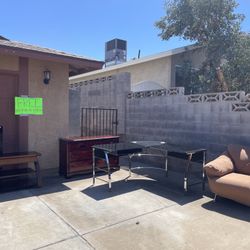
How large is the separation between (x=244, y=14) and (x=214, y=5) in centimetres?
128

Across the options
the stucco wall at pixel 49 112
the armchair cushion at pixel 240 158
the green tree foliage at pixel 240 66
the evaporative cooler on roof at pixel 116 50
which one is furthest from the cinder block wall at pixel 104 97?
the evaporative cooler on roof at pixel 116 50

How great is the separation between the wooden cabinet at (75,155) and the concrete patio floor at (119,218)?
0.56 metres

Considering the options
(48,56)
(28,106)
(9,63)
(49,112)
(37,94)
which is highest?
(48,56)

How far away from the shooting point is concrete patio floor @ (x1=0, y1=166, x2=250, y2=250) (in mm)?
3198

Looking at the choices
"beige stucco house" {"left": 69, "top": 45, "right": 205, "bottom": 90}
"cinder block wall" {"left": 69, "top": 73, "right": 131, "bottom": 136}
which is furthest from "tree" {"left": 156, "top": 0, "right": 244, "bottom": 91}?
"cinder block wall" {"left": 69, "top": 73, "right": 131, "bottom": 136}

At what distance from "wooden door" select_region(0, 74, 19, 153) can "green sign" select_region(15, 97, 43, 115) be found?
0.17 meters

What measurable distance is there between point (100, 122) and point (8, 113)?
3.70 metres

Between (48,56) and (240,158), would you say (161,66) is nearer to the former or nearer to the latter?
(48,56)

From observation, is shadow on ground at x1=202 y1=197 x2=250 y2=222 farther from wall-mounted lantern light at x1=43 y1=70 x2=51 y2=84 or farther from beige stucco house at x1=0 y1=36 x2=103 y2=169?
wall-mounted lantern light at x1=43 y1=70 x2=51 y2=84

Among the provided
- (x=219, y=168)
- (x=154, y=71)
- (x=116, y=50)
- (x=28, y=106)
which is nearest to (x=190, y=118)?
(x=219, y=168)

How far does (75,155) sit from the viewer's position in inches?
238

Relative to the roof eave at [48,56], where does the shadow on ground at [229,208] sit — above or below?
below

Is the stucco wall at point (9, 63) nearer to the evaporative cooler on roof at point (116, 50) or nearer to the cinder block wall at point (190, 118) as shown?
the cinder block wall at point (190, 118)

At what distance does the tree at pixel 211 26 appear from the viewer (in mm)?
9102
